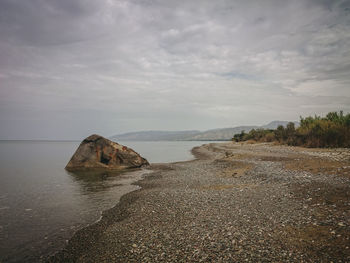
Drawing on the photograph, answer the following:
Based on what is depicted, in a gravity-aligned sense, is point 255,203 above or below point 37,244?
above

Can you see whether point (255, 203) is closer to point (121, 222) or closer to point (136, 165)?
point (121, 222)

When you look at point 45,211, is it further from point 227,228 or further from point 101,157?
point 101,157

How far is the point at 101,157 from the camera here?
28.8 meters

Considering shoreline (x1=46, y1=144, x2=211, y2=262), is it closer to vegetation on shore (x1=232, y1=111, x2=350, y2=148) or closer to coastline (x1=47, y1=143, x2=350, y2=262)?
coastline (x1=47, y1=143, x2=350, y2=262)

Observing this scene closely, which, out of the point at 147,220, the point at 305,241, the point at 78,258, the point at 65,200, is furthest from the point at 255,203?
the point at 65,200

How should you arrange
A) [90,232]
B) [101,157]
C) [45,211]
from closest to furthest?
[90,232], [45,211], [101,157]

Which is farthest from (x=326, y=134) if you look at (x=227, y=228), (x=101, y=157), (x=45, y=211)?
(x=45, y=211)

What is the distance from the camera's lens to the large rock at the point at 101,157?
28.3 metres

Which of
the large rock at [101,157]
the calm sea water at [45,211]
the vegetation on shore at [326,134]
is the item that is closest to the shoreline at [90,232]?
Answer: the calm sea water at [45,211]

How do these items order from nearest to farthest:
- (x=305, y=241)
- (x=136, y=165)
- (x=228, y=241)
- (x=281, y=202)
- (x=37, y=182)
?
(x=305, y=241) → (x=228, y=241) → (x=281, y=202) → (x=37, y=182) → (x=136, y=165)

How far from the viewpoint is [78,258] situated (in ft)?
21.5

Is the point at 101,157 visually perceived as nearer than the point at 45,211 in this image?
No

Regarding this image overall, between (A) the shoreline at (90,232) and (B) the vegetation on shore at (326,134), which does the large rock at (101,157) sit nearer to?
(A) the shoreline at (90,232)

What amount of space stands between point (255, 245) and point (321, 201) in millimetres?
4737
